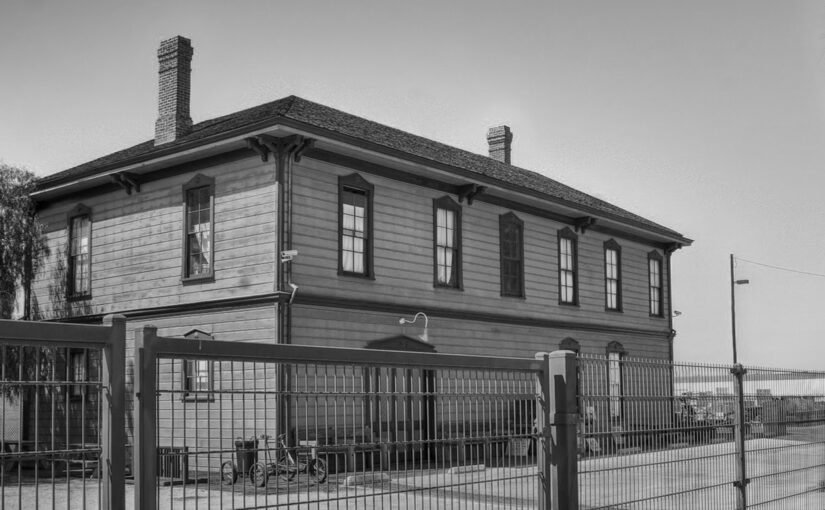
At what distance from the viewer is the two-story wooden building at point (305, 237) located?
2012 cm

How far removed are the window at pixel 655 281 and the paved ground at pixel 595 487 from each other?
882 inches

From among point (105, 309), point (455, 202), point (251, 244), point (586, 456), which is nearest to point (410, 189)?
point (455, 202)

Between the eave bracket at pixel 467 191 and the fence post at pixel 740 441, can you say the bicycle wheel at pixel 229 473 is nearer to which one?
the fence post at pixel 740 441

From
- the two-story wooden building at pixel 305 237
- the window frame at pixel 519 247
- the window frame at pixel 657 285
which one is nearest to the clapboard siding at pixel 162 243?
the two-story wooden building at pixel 305 237

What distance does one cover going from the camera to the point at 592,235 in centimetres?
3080

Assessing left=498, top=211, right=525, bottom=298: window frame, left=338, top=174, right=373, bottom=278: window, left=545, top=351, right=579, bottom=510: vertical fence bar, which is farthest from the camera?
left=498, top=211, right=525, bottom=298: window frame

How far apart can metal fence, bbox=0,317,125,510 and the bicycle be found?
2.12 ft

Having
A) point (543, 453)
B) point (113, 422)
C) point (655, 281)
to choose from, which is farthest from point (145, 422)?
point (655, 281)

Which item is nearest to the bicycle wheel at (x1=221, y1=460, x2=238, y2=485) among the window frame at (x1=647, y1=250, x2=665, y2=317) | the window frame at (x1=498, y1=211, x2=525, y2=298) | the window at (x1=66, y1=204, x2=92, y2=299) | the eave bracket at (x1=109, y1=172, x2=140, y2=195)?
the eave bracket at (x1=109, y1=172, x2=140, y2=195)

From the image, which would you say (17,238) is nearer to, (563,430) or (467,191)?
(467,191)

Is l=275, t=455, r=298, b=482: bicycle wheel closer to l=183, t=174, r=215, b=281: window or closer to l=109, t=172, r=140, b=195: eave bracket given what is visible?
l=183, t=174, r=215, b=281: window

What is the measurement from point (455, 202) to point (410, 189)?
1892 mm

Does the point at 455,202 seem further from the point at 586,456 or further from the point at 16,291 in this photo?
the point at 586,456

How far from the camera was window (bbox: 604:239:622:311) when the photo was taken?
3145 cm
